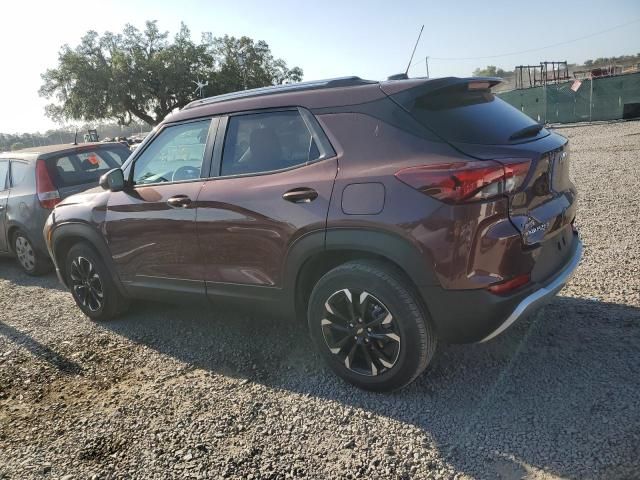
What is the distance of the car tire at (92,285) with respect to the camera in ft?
14.7

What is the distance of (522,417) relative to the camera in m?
2.69

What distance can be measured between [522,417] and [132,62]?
4808cm

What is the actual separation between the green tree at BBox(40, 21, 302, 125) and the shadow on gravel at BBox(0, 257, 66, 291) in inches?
1566

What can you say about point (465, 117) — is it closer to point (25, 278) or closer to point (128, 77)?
point (25, 278)

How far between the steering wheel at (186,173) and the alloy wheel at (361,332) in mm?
1428

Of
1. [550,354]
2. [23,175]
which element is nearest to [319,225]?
[550,354]

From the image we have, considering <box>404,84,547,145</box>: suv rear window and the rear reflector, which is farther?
<box>404,84,547,145</box>: suv rear window

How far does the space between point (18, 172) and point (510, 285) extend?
21.2 feet

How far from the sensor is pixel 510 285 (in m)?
2.60

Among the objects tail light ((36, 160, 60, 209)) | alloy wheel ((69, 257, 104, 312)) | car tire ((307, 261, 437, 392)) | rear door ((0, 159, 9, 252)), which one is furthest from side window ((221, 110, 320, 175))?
rear door ((0, 159, 9, 252))

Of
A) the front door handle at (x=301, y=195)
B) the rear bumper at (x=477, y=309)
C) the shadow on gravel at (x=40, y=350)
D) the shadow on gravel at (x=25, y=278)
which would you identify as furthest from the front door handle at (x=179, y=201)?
the shadow on gravel at (x=25, y=278)

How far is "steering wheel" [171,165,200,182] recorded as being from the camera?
3623 mm

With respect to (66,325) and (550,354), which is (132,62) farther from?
(550,354)

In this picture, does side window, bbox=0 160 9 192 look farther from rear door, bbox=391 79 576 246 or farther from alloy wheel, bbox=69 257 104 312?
rear door, bbox=391 79 576 246
